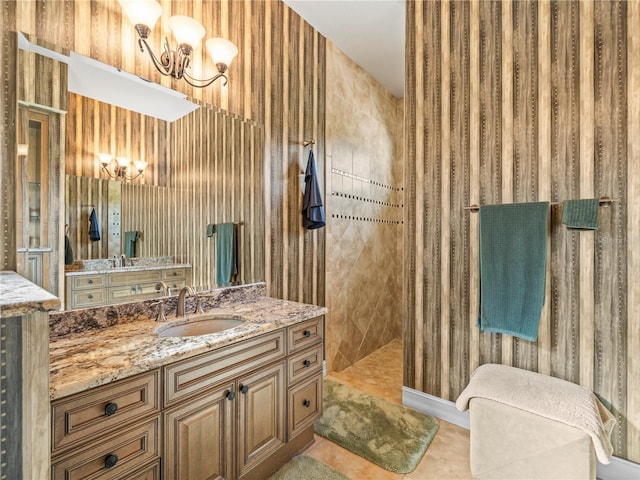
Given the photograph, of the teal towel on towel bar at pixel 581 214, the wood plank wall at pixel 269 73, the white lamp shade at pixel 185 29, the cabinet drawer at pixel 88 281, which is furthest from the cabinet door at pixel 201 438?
the teal towel on towel bar at pixel 581 214

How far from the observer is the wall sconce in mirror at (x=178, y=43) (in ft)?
4.78

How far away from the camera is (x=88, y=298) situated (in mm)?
1467

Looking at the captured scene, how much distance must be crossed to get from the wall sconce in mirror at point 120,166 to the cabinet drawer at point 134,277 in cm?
53

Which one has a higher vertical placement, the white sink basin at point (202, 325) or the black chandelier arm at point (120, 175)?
the black chandelier arm at point (120, 175)

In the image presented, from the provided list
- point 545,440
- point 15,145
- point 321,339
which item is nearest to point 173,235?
point 15,145

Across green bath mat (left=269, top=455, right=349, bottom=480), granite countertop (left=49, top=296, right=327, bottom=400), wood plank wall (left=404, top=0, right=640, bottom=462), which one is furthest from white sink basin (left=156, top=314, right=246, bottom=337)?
wood plank wall (left=404, top=0, right=640, bottom=462)

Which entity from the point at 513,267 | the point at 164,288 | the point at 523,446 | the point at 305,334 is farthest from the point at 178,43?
the point at 523,446

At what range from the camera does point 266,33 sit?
2211mm

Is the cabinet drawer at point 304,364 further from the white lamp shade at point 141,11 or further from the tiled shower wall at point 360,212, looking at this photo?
the white lamp shade at point 141,11

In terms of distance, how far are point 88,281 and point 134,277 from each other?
0.69 ft

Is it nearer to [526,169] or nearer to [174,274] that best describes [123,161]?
[174,274]

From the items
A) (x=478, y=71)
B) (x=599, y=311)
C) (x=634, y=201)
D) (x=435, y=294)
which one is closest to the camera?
(x=634, y=201)

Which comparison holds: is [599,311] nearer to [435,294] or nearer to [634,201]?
[634,201]

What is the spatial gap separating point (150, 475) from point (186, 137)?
66.4 inches
